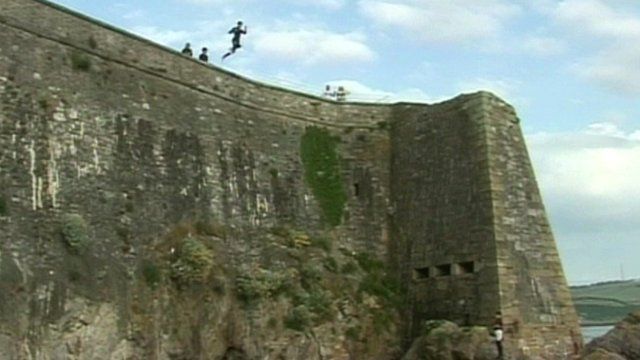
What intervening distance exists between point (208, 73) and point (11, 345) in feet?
31.2

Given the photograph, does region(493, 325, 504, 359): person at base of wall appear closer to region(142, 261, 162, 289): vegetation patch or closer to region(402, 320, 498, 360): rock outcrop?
region(402, 320, 498, 360): rock outcrop

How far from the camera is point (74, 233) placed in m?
18.2

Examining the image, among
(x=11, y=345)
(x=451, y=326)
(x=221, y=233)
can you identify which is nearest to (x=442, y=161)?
(x=451, y=326)

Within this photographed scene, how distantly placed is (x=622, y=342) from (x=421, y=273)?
5394 millimetres

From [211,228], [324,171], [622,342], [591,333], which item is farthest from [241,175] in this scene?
[591,333]

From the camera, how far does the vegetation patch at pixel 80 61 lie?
64.6ft

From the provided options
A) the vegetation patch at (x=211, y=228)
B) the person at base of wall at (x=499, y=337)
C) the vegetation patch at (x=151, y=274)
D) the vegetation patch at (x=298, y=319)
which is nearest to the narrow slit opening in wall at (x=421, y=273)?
the person at base of wall at (x=499, y=337)

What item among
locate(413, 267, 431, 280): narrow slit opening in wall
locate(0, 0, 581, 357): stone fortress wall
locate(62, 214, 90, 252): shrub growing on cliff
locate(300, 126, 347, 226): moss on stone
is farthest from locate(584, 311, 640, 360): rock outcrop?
locate(62, 214, 90, 252): shrub growing on cliff

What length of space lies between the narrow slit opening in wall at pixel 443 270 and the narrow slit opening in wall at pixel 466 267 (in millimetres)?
389

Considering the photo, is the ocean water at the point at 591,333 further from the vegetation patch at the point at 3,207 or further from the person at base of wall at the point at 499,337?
the vegetation patch at the point at 3,207

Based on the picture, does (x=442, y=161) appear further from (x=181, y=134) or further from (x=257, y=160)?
(x=181, y=134)

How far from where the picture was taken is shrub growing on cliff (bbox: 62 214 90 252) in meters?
18.1

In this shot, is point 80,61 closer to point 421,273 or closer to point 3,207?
point 3,207

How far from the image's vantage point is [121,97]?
20531mm
